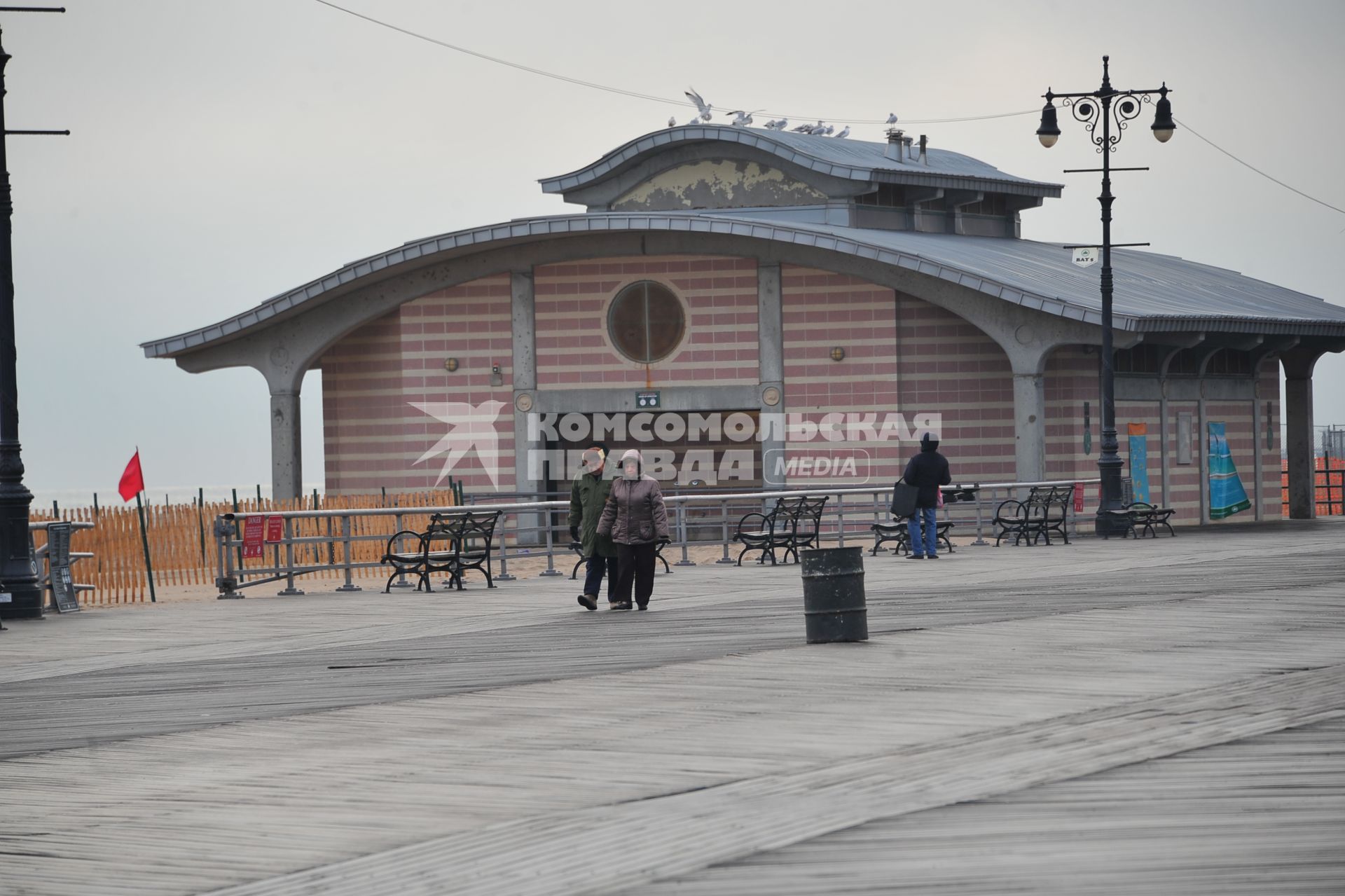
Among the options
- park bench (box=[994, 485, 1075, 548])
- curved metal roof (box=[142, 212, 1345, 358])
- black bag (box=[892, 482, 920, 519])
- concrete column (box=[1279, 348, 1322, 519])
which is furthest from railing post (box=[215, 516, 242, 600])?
concrete column (box=[1279, 348, 1322, 519])

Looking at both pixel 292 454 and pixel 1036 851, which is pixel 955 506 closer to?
pixel 292 454

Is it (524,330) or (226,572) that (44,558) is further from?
(524,330)

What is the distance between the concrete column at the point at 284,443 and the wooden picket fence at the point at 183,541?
13.5 feet

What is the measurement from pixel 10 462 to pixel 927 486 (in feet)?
39.5

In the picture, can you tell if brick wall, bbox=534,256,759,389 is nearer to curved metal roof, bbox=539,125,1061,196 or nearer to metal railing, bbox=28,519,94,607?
curved metal roof, bbox=539,125,1061,196

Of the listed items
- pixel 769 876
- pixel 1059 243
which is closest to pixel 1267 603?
pixel 769 876

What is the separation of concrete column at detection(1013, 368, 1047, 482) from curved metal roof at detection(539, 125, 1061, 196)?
821 centimetres

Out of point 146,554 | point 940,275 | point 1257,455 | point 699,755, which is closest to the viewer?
point 699,755

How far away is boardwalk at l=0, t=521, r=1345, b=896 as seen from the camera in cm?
691

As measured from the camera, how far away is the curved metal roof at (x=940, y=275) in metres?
32.8

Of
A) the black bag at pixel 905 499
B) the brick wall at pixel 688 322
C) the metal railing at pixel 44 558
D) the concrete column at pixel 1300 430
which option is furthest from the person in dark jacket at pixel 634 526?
the concrete column at pixel 1300 430

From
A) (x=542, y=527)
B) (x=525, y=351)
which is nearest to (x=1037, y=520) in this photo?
(x=542, y=527)

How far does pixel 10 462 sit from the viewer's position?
20.9 m

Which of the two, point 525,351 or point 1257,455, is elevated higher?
point 525,351
